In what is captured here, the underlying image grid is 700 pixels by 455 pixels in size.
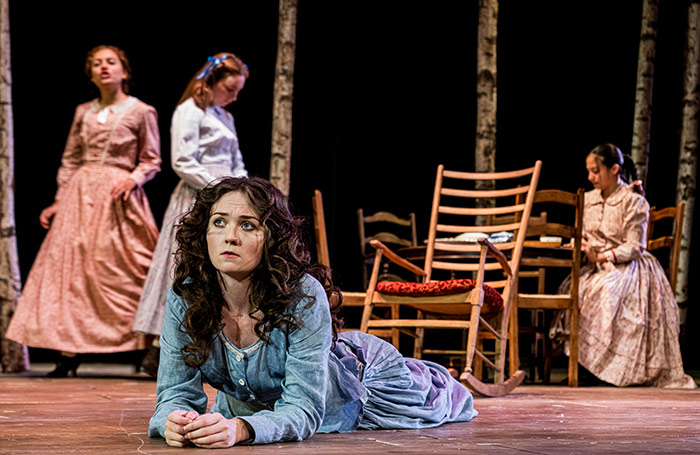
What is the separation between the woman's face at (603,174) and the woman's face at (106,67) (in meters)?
2.59

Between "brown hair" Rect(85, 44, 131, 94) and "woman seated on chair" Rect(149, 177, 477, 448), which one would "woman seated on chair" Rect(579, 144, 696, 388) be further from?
"woman seated on chair" Rect(149, 177, 477, 448)

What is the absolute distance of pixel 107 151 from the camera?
15.2ft

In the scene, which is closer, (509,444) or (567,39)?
(509,444)

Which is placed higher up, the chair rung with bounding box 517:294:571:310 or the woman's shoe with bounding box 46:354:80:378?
the chair rung with bounding box 517:294:571:310

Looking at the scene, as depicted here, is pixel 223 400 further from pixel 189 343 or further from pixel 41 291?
pixel 41 291

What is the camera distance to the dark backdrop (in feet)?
20.9

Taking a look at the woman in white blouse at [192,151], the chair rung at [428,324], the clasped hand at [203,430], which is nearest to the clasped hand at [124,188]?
the woman in white blouse at [192,151]

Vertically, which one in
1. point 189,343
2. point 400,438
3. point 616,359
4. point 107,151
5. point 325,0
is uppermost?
point 325,0

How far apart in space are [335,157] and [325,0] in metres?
1.18

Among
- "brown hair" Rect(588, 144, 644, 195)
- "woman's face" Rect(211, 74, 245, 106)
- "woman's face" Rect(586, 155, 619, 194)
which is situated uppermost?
"woman's face" Rect(211, 74, 245, 106)

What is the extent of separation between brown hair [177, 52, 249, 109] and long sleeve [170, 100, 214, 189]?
0.21 ft

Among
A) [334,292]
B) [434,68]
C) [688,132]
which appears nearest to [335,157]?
[434,68]

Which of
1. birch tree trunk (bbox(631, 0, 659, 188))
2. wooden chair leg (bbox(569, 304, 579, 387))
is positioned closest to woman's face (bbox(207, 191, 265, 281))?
wooden chair leg (bbox(569, 304, 579, 387))

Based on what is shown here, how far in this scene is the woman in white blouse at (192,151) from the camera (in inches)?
172
